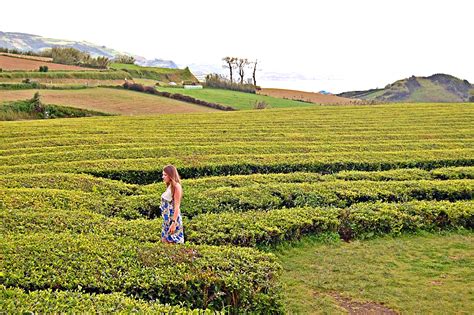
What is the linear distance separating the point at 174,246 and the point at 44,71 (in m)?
41.6

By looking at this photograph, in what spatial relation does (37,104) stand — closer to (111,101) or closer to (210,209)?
(111,101)

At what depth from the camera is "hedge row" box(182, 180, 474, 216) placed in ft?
35.2

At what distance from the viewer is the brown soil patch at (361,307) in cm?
698

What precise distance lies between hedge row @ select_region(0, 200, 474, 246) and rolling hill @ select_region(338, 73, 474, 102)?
68181 mm

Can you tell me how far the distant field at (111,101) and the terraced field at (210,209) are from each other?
1397 cm

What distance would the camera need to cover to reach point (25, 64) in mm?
44844

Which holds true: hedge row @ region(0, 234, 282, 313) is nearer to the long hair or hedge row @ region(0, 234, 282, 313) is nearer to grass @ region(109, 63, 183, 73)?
the long hair

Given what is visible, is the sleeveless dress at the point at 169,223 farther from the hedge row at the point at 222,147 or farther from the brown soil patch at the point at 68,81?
the brown soil patch at the point at 68,81

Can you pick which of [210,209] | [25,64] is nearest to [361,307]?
[210,209]

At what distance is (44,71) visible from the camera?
43438mm

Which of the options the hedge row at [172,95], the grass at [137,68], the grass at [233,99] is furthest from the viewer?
the grass at [137,68]

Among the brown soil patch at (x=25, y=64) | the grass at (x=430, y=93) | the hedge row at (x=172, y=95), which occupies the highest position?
the grass at (x=430, y=93)

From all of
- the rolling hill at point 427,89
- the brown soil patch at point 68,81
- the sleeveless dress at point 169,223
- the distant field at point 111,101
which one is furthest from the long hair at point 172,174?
the rolling hill at point 427,89

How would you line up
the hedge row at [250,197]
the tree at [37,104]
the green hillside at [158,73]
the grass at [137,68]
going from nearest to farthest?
1. the hedge row at [250,197]
2. the tree at [37,104]
3. the green hillside at [158,73]
4. the grass at [137,68]
